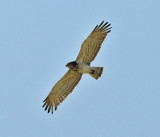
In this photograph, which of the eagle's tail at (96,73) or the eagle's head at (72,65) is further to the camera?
the eagle's tail at (96,73)

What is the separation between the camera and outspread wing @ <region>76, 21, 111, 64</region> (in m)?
19.8

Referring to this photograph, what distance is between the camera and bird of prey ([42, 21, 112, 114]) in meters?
19.8

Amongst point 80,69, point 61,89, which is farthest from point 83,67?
point 61,89

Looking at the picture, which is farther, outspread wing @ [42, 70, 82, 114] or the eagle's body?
outspread wing @ [42, 70, 82, 114]

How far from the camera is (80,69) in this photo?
782 inches

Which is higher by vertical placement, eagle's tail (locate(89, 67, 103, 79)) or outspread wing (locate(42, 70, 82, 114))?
eagle's tail (locate(89, 67, 103, 79))

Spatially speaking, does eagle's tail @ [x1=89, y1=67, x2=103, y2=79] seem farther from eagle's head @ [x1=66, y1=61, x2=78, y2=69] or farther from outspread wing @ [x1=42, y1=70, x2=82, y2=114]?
eagle's head @ [x1=66, y1=61, x2=78, y2=69]

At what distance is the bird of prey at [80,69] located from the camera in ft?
65.0

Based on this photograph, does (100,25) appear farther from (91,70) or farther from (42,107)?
(42,107)

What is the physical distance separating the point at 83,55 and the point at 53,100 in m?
1.96

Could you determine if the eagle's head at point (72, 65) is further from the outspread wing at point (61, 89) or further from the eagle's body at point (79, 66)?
the outspread wing at point (61, 89)

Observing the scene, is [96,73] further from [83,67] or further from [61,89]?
[61,89]

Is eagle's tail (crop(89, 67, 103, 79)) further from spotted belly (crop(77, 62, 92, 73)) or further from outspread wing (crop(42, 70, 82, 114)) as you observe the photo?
outspread wing (crop(42, 70, 82, 114))

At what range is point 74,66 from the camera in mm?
19812
